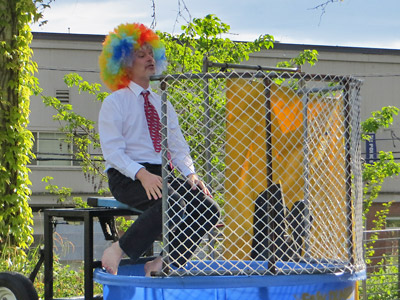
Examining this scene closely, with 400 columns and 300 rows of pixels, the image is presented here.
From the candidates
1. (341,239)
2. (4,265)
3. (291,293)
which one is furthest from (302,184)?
(4,265)

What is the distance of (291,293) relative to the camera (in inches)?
139

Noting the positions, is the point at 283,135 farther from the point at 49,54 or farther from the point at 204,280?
the point at 49,54

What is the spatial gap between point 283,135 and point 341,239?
68cm

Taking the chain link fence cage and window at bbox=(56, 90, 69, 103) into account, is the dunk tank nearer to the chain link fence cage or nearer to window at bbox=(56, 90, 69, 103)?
the chain link fence cage

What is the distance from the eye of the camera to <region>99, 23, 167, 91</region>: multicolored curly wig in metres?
4.27

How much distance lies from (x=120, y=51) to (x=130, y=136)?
571 millimetres

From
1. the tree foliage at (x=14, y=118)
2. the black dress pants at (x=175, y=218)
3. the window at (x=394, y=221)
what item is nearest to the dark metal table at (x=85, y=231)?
the black dress pants at (x=175, y=218)

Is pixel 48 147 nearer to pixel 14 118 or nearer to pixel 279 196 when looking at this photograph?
pixel 14 118

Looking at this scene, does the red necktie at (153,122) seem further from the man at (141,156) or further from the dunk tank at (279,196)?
the dunk tank at (279,196)

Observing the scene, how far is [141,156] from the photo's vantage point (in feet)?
13.2

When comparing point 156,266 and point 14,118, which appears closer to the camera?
point 156,266

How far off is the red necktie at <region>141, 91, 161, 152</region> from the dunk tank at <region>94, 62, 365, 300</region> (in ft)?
1.02

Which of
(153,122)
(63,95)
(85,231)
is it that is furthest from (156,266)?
(63,95)

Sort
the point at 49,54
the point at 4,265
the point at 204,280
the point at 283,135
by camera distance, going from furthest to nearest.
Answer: the point at 49,54 → the point at 4,265 → the point at 283,135 → the point at 204,280
